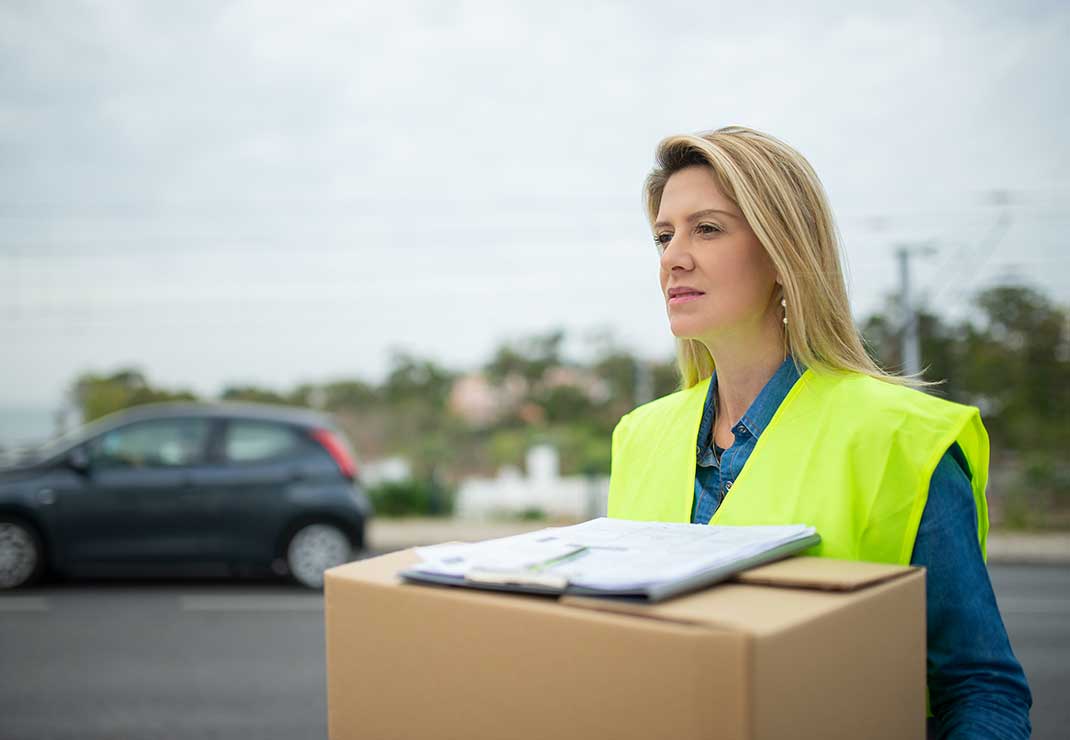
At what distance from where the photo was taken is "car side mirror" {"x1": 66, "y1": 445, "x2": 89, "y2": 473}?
8.25m

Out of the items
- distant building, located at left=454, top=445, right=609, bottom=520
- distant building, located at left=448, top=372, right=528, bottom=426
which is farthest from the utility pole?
distant building, located at left=448, top=372, right=528, bottom=426

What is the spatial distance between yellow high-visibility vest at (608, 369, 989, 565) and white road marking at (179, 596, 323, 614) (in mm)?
6679

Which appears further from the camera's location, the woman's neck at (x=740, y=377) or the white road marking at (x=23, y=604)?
the white road marking at (x=23, y=604)

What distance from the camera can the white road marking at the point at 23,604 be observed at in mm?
7617

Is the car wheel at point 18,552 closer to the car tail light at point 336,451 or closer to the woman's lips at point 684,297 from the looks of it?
the car tail light at point 336,451

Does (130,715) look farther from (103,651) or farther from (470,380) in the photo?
(470,380)

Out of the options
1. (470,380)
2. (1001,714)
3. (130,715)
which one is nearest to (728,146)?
(1001,714)

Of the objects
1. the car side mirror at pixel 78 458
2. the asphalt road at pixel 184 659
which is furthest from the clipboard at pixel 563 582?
the car side mirror at pixel 78 458

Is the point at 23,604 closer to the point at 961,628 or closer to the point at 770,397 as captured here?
the point at 770,397

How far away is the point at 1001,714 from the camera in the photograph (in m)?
1.28

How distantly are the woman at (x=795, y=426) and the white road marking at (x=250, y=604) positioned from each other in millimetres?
6415

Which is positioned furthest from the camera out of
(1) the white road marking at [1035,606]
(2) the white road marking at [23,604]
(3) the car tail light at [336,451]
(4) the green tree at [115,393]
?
(4) the green tree at [115,393]

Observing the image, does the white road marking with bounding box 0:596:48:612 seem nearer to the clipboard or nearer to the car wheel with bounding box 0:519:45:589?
the car wheel with bounding box 0:519:45:589

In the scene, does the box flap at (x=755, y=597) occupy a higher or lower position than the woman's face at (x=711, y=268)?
lower
